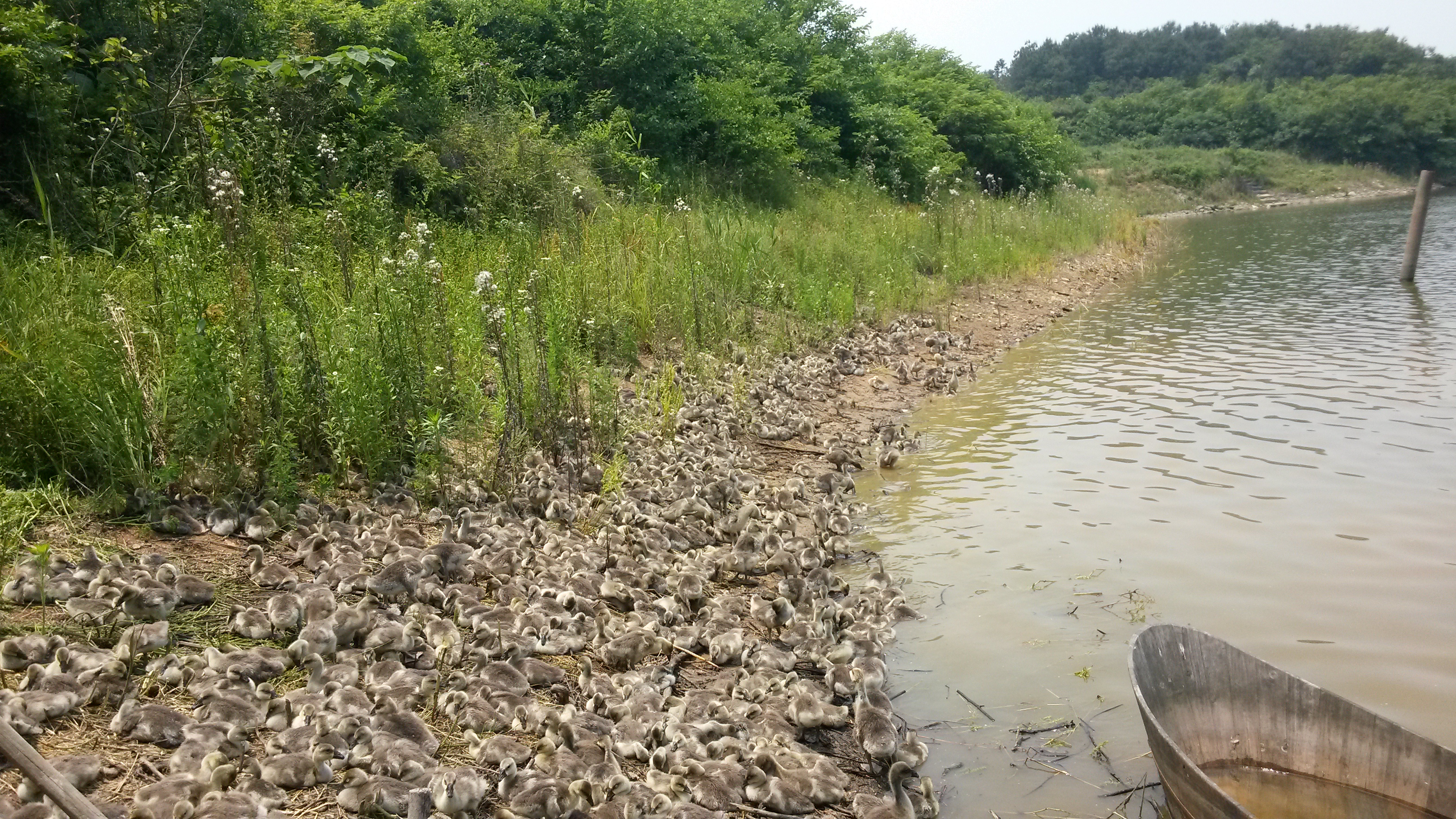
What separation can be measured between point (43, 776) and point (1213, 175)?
73.4 meters

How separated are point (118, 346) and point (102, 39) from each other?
594 centimetres

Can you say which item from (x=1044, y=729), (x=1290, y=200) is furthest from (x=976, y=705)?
(x=1290, y=200)

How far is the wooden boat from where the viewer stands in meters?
3.92

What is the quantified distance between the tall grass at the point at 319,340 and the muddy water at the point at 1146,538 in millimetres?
3061

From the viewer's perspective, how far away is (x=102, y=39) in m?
9.63

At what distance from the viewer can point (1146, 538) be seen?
23.6ft

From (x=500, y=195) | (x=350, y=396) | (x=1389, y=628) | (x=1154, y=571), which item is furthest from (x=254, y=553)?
(x=500, y=195)

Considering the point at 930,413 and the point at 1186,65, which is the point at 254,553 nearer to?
the point at 930,413

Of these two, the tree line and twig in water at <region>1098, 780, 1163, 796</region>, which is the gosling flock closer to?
twig in water at <region>1098, 780, 1163, 796</region>

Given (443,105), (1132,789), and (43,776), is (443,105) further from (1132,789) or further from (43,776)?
(43,776)

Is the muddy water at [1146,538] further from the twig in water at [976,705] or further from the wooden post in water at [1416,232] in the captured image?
the wooden post in water at [1416,232]

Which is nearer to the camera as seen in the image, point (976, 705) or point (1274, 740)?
point (1274, 740)

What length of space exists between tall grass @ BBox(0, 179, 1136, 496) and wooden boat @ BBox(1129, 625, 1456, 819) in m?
4.40

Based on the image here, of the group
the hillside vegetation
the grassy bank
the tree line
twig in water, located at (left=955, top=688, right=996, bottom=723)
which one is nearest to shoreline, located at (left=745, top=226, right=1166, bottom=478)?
the tree line
